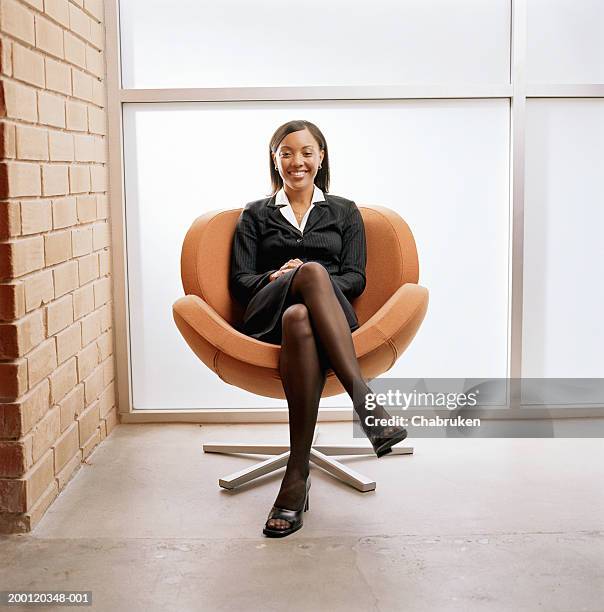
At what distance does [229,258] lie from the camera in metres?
3.26

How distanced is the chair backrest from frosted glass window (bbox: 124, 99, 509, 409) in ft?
1.71

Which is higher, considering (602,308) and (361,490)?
(602,308)

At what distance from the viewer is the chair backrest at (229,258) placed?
10.4ft

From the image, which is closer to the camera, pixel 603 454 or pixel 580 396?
pixel 603 454

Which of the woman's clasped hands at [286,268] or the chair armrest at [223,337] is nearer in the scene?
the chair armrest at [223,337]

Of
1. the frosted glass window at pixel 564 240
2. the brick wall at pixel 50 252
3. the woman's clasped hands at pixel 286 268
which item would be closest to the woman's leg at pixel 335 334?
the woman's clasped hands at pixel 286 268

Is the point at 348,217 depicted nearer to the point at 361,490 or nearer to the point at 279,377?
the point at 279,377

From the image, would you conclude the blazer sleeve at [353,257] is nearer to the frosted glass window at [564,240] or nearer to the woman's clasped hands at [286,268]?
the woman's clasped hands at [286,268]

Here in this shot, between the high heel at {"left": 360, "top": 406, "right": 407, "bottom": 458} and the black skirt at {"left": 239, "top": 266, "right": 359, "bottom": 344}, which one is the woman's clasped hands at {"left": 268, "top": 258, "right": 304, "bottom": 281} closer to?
the black skirt at {"left": 239, "top": 266, "right": 359, "bottom": 344}

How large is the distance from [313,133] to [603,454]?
1618mm

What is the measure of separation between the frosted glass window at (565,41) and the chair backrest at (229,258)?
1.04 metres

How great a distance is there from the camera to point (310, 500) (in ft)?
9.49

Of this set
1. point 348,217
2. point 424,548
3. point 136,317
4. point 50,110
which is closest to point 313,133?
point 348,217

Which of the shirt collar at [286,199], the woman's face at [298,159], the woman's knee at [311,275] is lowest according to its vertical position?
the woman's knee at [311,275]
